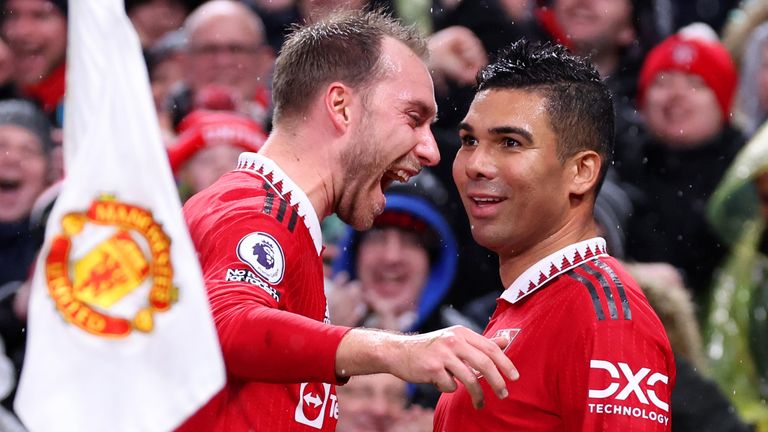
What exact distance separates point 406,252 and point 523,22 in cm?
136

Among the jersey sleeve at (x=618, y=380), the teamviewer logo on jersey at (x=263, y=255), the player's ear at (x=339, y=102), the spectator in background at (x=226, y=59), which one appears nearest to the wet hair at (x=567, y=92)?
the player's ear at (x=339, y=102)

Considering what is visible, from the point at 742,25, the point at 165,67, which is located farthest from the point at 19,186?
the point at 742,25

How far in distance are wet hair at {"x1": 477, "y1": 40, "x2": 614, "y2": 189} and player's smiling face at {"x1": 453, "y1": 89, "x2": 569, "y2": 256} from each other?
26 mm

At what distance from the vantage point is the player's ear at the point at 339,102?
3.32m

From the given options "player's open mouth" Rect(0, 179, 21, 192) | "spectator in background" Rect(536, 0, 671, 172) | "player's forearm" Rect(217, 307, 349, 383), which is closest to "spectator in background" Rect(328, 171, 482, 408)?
"spectator in background" Rect(536, 0, 671, 172)

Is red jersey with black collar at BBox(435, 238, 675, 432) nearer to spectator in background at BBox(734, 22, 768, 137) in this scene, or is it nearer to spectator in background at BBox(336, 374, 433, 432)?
spectator in background at BBox(336, 374, 433, 432)

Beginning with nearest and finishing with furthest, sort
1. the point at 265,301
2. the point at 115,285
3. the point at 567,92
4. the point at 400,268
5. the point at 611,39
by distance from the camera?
the point at 115,285 → the point at 265,301 → the point at 567,92 → the point at 400,268 → the point at 611,39

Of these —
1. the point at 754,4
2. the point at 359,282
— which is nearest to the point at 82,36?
the point at 359,282

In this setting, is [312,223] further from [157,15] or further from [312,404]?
[157,15]

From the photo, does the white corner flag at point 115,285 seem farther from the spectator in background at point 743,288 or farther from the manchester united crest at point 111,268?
the spectator in background at point 743,288

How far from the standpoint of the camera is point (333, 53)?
3359mm

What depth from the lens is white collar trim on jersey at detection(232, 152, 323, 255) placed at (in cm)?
318

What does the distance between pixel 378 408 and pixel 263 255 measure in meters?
1.92

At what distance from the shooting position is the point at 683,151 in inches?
224
